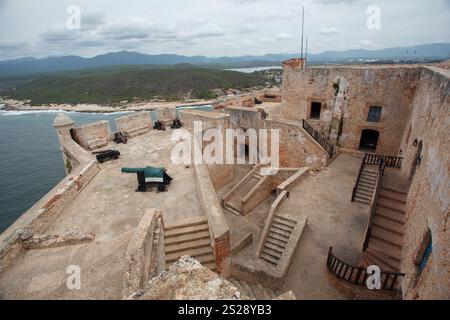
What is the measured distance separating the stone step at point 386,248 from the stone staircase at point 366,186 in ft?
13.3

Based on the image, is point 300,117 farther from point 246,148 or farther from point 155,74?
point 155,74

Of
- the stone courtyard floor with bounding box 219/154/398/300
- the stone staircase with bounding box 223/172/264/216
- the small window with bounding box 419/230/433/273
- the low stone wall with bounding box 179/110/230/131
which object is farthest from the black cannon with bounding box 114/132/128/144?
the small window with bounding box 419/230/433/273

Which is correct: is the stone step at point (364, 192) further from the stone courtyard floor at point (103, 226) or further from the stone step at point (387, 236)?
the stone courtyard floor at point (103, 226)

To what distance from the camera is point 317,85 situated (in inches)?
661

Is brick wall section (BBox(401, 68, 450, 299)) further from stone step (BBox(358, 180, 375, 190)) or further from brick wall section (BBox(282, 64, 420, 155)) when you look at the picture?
brick wall section (BBox(282, 64, 420, 155))

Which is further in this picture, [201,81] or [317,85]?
[201,81]

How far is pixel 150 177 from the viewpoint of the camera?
948 centimetres

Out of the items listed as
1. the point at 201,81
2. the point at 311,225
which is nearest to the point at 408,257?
the point at 311,225

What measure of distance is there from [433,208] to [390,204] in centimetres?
387

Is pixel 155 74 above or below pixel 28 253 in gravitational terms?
above

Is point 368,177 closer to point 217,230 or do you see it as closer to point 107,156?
point 217,230

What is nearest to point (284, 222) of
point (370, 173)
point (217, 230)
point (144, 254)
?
point (217, 230)

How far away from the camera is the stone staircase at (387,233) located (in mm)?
7988
